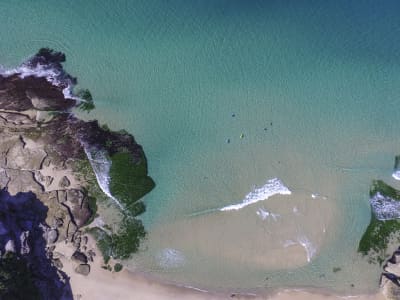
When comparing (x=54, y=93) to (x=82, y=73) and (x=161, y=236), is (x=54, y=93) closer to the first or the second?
(x=82, y=73)

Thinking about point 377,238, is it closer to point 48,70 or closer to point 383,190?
point 383,190

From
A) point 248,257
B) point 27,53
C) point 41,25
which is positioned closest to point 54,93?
point 27,53

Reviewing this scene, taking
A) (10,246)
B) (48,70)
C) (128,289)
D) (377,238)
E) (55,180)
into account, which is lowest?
(128,289)

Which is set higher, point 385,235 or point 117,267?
point 385,235

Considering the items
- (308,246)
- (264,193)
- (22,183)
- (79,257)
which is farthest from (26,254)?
(308,246)

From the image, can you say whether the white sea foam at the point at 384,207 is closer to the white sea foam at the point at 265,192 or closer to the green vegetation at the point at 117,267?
the white sea foam at the point at 265,192

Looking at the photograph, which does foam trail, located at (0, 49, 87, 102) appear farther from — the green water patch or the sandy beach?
the green water patch
